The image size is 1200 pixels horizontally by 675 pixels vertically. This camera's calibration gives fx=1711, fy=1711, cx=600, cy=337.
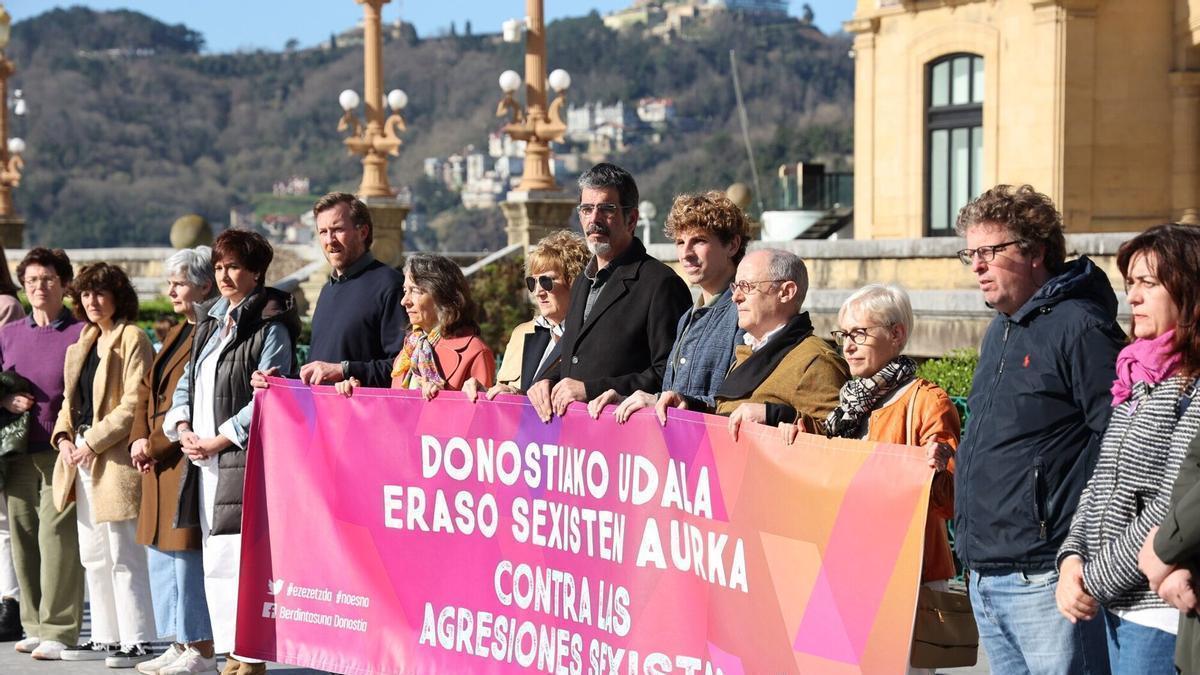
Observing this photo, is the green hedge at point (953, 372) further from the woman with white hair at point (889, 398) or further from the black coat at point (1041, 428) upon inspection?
the black coat at point (1041, 428)

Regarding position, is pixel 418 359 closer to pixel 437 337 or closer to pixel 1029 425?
pixel 437 337

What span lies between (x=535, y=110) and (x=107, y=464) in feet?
67.2

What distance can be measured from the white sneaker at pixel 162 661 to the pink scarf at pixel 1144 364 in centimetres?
497

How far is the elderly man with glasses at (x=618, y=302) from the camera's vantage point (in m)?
6.70

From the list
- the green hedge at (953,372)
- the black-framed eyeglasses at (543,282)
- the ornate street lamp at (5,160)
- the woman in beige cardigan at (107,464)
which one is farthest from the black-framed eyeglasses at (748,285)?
the ornate street lamp at (5,160)

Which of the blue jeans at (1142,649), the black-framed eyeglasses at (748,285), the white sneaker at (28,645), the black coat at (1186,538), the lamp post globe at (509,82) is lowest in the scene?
the white sneaker at (28,645)

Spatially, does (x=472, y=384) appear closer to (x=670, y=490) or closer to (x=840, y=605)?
(x=670, y=490)

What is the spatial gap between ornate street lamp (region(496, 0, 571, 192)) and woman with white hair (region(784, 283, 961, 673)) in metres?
22.3

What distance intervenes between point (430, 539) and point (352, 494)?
0.54 meters

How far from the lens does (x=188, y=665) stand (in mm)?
7961

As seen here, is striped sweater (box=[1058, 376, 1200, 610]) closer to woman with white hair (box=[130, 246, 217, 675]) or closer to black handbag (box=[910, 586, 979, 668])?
black handbag (box=[910, 586, 979, 668])

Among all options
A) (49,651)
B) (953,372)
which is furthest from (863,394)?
(953,372)

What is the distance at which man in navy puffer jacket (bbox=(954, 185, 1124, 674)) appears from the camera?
488 cm

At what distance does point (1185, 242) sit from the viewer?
4516mm
